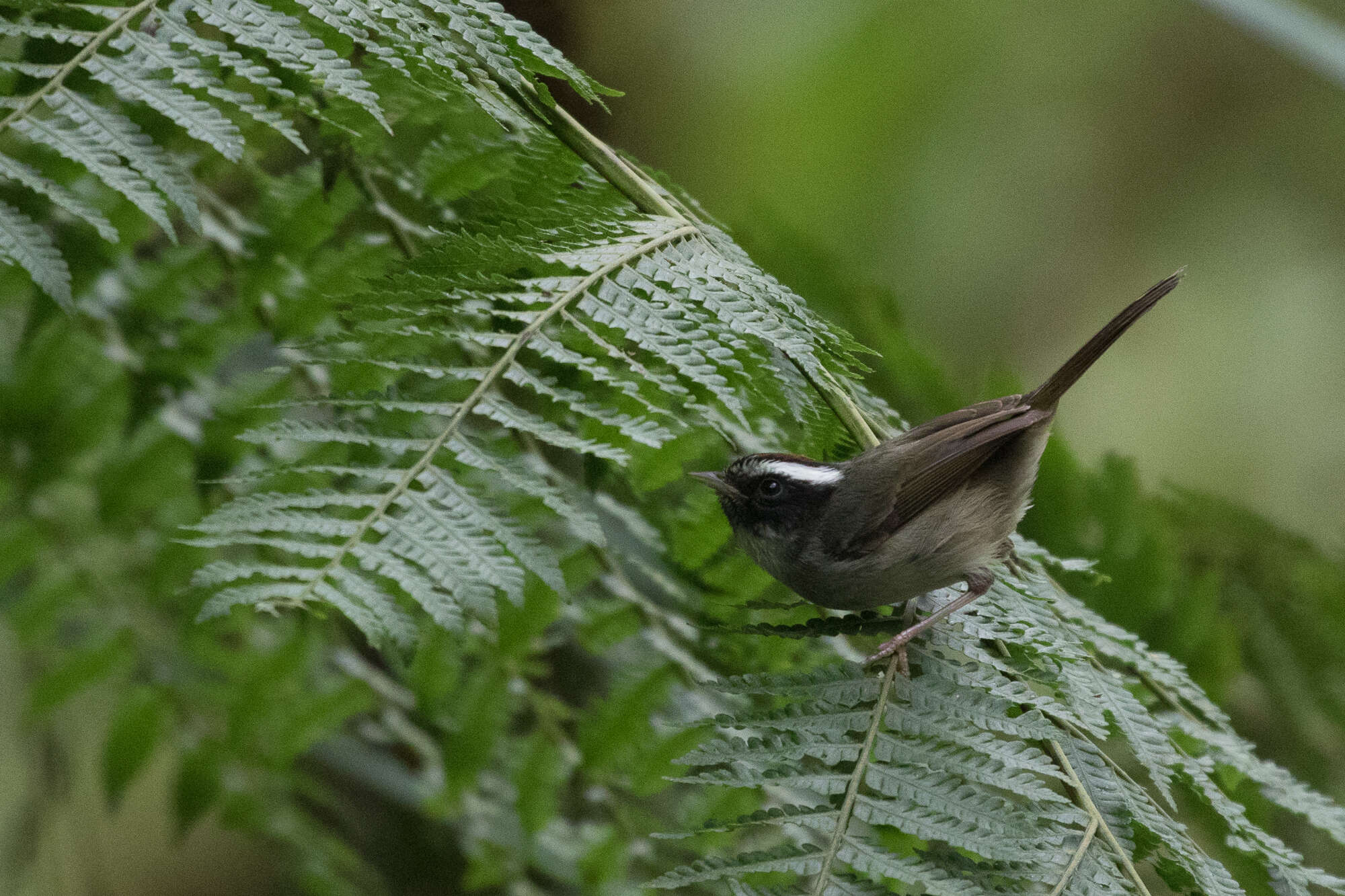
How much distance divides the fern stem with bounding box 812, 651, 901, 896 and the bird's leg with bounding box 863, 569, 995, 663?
0.02 meters

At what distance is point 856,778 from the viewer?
1179mm

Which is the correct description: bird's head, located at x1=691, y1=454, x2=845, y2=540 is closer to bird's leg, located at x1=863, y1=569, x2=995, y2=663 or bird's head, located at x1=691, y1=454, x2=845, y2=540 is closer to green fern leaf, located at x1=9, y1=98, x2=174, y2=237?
bird's leg, located at x1=863, y1=569, x2=995, y2=663

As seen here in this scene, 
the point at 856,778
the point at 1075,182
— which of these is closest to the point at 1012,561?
the point at 856,778

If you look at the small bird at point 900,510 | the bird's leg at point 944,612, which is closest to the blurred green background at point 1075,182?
the small bird at point 900,510

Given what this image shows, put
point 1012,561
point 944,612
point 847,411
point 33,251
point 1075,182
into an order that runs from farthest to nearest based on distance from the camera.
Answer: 1. point 1075,182
2. point 1012,561
3. point 847,411
4. point 944,612
5. point 33,251

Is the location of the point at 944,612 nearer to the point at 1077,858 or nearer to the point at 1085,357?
the point at 1077,858

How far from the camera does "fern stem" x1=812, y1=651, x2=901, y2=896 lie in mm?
1100

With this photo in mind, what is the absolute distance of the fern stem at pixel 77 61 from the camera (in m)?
1.19

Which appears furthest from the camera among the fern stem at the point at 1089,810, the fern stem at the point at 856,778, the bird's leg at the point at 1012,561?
the bird's leg at the point at 1012,561

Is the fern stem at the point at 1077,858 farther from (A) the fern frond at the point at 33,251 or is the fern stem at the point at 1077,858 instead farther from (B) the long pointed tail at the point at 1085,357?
(A) the fern frond at the point at 33,251

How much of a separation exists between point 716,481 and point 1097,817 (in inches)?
27.9

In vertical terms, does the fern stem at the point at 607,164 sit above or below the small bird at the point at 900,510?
above

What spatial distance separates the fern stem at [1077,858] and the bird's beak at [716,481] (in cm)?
68

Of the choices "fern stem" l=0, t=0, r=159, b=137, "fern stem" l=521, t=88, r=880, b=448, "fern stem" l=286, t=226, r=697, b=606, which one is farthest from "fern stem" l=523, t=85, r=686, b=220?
"fern stem" l=0, t=0, r=159, b=137
